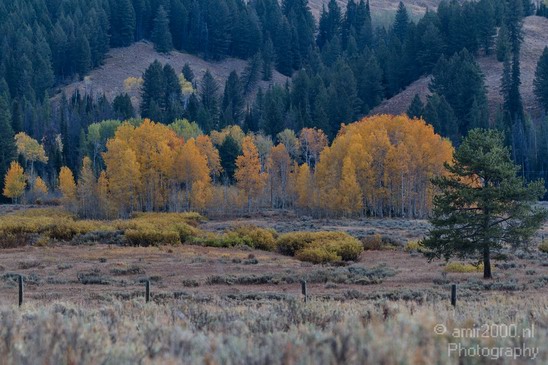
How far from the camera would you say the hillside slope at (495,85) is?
103994 millimetres

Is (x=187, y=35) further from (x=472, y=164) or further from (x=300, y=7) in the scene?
(x=472, y=164)

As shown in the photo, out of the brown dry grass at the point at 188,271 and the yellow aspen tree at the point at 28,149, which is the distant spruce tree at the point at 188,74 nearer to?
the yellow aspen tree at the point at 28,149

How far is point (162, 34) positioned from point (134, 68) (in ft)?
47.5

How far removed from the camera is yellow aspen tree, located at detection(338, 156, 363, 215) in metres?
62.2

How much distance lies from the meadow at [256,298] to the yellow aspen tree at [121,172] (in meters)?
5.92

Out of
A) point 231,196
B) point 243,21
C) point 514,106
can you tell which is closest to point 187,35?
point 243,21

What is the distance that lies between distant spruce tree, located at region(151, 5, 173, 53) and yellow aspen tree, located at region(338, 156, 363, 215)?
10445 centimetres

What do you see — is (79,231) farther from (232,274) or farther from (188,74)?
(188,74)

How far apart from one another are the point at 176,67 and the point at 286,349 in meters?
151

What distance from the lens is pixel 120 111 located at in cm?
11275

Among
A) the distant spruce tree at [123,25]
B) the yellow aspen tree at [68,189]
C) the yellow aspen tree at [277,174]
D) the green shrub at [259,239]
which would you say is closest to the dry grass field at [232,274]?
the green shrub at [259,239]

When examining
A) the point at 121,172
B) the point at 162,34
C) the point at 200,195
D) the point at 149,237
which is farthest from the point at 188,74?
the point at 149,237

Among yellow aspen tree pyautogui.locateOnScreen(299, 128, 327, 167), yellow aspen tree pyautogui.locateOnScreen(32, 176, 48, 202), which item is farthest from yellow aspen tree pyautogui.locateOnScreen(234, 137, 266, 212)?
yellow aspen tree pyautogui.locateOnScreen(32, 176, 48, 202)

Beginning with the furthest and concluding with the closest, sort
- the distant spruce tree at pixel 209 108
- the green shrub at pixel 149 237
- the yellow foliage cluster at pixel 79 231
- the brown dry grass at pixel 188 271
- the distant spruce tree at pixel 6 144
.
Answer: the distant spruce tree at pixel 209 108
the distant spruce tree at pixel 6 144
the yellow foliage cluster at pixel 79 231
the green shrub at pixel 149 237
the brown dry grass at pixel 188 271
